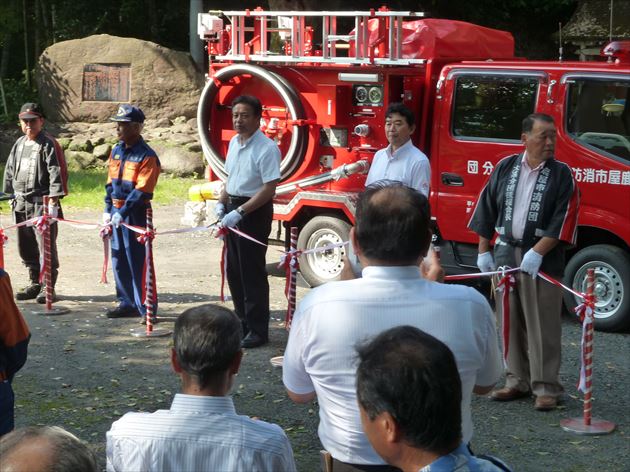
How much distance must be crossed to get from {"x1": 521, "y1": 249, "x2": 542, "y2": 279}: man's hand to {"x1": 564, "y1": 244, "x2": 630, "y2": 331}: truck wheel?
8.23 feet

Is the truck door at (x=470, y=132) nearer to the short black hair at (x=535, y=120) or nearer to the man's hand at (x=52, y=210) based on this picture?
the short black hair at (x=535, y=120)

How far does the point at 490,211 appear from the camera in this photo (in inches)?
279

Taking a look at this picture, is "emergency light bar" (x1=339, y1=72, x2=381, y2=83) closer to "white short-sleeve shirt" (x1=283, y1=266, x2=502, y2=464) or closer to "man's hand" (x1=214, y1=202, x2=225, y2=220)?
"man's hand" (x1=214, y1=202, x2=225, y2=220)

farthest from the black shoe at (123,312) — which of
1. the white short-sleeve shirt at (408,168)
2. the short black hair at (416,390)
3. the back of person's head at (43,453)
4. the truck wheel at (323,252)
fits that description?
the back of person's head at (43,453)

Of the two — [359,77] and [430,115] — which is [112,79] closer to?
[359,77]

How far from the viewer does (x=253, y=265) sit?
851 cm

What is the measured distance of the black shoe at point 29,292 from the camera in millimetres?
10195

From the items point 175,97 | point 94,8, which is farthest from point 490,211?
point 94,8

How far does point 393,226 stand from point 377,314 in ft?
1.01

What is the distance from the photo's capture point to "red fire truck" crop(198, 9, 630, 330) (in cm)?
908

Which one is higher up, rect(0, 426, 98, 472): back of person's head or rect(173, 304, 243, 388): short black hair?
rect(0, 426, 98, 472): back of person's head

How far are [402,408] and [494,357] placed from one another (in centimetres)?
131

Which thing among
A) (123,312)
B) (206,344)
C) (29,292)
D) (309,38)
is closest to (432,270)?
(206,344)

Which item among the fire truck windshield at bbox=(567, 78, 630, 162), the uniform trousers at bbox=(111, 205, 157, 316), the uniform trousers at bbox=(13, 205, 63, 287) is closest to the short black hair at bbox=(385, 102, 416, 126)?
the fire truck windshield at bbox=(567, 78, 630, 162)
